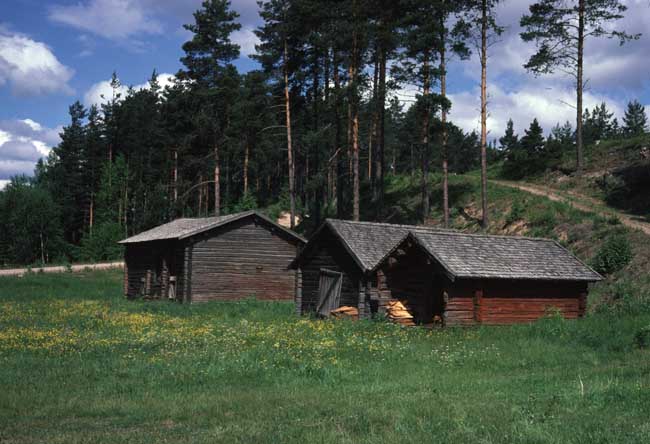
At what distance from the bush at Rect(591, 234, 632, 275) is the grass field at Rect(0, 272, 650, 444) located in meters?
7.66

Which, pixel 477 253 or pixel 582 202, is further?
pixel 582 202

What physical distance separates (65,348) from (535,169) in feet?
139

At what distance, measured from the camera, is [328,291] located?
2978 centimetres

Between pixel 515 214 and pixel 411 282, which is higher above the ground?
pixel 515 214

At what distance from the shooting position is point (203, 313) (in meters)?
31.0

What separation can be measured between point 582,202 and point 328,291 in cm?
1873

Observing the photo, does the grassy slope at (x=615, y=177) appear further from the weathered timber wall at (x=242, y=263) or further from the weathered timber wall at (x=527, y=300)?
the weathered timber wall at (x=242, y=263)

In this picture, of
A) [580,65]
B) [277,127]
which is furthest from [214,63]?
[580,65]

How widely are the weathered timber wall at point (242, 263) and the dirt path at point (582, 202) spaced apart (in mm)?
16680

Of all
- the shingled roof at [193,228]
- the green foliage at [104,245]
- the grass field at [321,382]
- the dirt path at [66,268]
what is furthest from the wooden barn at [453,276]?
the green foliage at [104,245]

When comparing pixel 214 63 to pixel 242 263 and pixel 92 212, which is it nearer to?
pixel 242 263

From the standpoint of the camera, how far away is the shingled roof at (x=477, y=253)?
25.0 meters

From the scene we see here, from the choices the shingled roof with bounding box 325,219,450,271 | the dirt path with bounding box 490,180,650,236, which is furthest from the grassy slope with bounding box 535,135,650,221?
the shingled roof with bounding box 325,219,450,271

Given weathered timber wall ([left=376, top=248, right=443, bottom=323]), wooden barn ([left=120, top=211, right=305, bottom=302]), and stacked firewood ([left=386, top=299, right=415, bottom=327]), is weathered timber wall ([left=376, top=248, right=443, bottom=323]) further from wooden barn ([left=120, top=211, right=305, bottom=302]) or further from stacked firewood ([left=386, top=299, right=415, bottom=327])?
wooden barn ([left=120, top=211, right=305, bottom=302])
